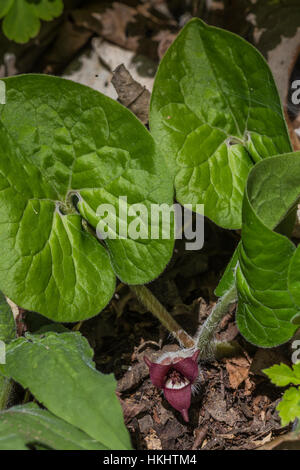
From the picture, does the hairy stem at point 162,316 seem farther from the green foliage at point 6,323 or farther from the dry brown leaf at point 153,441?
the green foliage at point 6,323

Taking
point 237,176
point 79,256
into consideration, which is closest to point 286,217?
point 237,176

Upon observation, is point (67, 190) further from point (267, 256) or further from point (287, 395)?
point (287, 395)

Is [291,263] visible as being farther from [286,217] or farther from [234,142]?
[234,142]

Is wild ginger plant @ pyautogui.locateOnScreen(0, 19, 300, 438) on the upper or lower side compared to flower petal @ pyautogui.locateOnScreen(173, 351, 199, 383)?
upper

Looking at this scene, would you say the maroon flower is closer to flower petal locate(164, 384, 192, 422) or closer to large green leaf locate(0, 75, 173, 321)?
flower petal locate(164, 384, 192, 422)

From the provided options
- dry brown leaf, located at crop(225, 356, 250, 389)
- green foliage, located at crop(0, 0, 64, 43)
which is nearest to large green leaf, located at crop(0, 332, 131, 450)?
dry brown leaf, located at crop(225, 356, 250, 389)

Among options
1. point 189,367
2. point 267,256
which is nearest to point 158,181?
point 267,256
